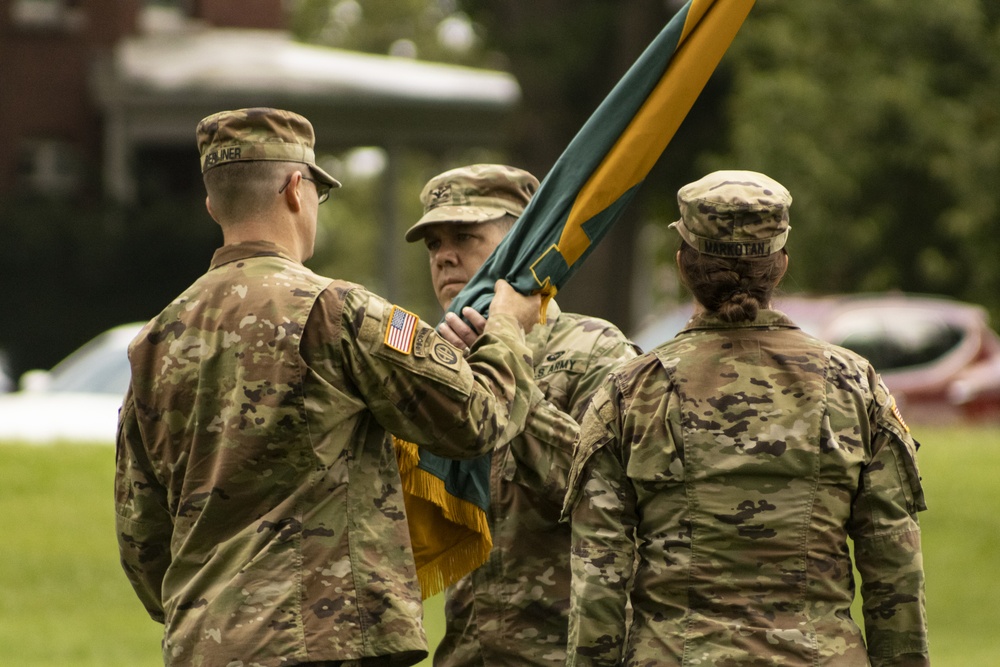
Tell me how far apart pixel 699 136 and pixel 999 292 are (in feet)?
21.5

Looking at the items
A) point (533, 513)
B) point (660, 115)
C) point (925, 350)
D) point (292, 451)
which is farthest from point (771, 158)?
point (292, 451)

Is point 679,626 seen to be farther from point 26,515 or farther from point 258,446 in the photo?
point 26,515

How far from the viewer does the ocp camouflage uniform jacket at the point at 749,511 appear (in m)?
3.61

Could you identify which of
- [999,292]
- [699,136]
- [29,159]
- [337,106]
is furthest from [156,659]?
[29,159]

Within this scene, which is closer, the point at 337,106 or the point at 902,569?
the point at 902,569

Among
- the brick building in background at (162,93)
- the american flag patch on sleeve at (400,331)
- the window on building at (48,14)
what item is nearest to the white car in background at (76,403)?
the american flag patch on sleeve at (400,331)

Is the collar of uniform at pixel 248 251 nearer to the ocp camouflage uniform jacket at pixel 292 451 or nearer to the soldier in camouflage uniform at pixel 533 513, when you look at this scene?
the ocp camouflage uniform jacket at pixel 292 451

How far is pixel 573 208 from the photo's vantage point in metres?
4.47

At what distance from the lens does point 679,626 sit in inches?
143

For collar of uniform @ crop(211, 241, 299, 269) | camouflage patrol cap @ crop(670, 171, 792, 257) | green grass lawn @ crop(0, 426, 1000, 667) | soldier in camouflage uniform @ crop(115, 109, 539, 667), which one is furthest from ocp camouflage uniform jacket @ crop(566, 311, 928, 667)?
green grass lawn @ crop(0, 426, 1000, 667)

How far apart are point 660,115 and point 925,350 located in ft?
43.2

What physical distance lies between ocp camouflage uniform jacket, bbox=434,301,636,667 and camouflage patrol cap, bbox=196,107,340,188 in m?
0.97

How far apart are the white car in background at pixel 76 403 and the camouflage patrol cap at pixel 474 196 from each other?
889cm

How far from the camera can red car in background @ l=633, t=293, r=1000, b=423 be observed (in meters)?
16.7
